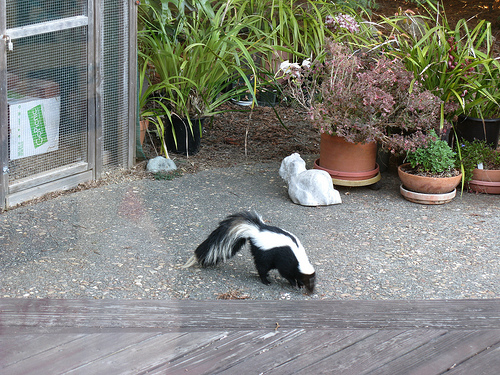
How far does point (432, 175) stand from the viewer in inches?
172

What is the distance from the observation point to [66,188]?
173 inches

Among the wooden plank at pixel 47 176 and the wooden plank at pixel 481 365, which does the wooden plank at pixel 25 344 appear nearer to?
the wooden plank at pixel 481 365

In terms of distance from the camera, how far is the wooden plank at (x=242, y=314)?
2662 mm

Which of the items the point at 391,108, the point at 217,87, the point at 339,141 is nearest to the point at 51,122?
the point at 217,87

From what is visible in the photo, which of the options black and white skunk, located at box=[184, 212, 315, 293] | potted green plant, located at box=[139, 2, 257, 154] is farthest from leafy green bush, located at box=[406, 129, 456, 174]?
black and white skunk, located at box=[184, 212, 315, 293]

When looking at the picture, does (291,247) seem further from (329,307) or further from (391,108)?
(391,108)

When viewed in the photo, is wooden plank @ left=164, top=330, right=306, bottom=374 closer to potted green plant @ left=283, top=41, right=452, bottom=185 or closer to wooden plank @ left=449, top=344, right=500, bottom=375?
wooden plank @ left=449, top=344, right=500, bottom=375

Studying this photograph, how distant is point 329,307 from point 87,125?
8.03 feet

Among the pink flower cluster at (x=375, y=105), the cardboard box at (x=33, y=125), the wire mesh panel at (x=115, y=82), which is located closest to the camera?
the cardboard box at (x=33, y=125)

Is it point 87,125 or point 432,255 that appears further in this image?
point 87,125

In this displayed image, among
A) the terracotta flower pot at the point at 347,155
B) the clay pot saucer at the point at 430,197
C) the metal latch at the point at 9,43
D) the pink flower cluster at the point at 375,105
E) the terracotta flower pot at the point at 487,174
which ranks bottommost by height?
the clay pot saucer at the point at 430,197

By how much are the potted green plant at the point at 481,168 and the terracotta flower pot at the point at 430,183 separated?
175mm

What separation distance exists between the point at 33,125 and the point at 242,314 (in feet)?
7.19

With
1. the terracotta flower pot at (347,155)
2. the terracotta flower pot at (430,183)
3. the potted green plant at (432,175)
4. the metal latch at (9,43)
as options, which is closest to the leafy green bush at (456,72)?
the potted green plant at (432,175)
